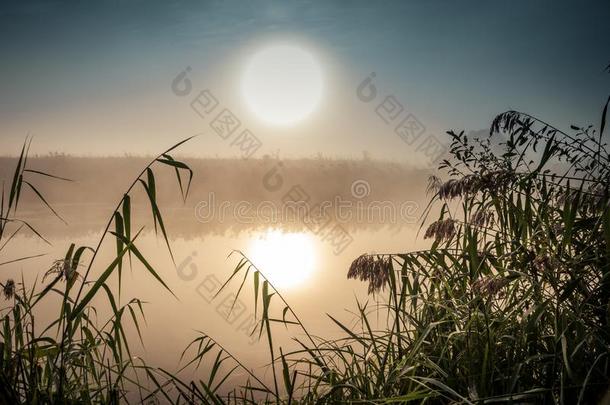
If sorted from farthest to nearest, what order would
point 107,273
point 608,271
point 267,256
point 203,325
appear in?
point 267,256
point 203,325
point 608,271
point 107,273

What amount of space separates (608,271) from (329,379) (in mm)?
1158

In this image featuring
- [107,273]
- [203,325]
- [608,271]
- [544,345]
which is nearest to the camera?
[107,273]

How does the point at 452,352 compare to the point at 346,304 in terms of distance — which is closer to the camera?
the point at 452,352

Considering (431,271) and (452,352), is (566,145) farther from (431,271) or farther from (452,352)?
(452,352)

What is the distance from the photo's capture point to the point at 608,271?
5.57ft

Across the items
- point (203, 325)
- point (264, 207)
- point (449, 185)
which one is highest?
point (264, 207)

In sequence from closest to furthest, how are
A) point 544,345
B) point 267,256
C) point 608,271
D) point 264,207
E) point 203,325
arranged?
point 608,271 < point 544,345 < point 203,325 < point 267,256 < point 264,207

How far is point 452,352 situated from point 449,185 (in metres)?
0.72

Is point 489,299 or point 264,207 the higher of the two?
point 264,207

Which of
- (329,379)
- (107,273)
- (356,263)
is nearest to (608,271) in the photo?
(356,263)

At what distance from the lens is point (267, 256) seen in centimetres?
1314

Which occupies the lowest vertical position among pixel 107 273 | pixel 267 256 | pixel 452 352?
pixel 452 352

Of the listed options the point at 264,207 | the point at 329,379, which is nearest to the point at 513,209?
the point at 329,379

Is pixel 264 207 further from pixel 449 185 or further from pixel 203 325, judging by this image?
pixel 449 185
